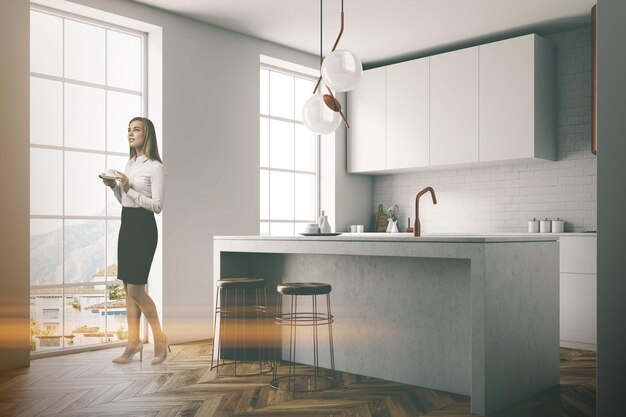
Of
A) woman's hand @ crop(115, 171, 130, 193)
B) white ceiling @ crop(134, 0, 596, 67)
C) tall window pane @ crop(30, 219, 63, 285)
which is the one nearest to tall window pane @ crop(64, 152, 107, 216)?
tall window pane @ crop(30, 219, 63, 285)

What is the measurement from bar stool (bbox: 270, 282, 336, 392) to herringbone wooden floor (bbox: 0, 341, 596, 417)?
0.35ft

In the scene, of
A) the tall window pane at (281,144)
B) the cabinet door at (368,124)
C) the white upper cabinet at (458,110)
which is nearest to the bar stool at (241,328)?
the tall window pane at (281,144)

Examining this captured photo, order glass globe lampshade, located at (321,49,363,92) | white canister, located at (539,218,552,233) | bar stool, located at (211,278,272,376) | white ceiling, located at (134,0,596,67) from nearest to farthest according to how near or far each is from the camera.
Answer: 1. glass globe lampshade, located at (321,49,363,92)
2. bar stool, located at (211,278,272,376)
3. white ceiling, located at (134,0,596,67)
4. white canister, located at (539,218,552,233)

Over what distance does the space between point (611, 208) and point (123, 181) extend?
3.37m

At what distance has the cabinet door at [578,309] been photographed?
17.4 ft

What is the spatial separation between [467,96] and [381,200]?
1.84 metres

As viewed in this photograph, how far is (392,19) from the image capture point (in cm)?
580

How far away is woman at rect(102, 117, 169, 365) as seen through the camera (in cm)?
461

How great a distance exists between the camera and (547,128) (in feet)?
19.7

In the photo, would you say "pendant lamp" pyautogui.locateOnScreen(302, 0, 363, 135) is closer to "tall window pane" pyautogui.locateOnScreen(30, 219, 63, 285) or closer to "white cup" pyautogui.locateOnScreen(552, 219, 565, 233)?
"tall window pane" pyautogui.locateOnScreen(30, 219, 63, 285)

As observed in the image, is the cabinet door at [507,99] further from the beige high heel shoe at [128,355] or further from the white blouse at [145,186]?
the beige high heel shoe at [128,355]

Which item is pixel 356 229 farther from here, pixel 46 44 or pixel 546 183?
pixel 46 44

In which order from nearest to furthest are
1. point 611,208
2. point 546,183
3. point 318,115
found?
1. point 611,208
2. point 318,115
3. point 546,183

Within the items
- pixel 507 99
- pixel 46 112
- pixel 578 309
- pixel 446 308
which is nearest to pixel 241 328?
pixel 446 308
